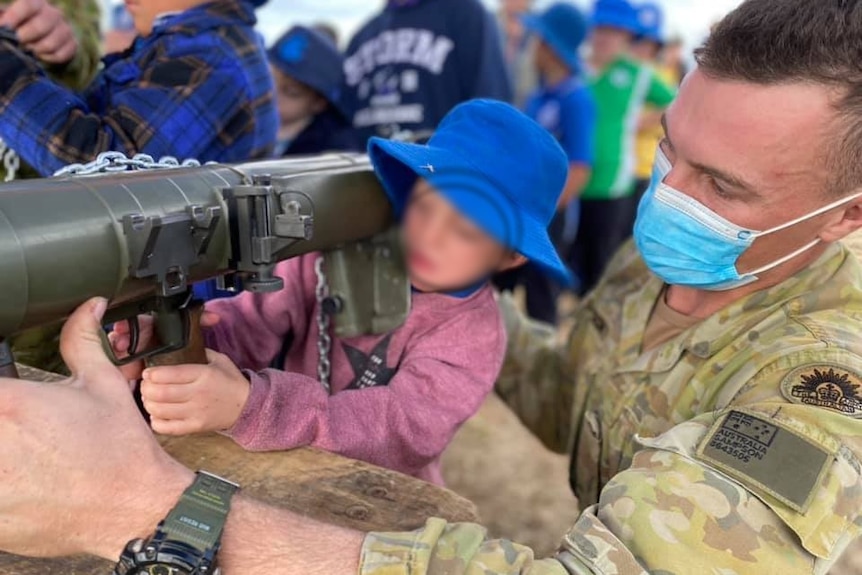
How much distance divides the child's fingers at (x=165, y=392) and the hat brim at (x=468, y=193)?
0.40 meters

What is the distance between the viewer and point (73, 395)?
0.87 meters

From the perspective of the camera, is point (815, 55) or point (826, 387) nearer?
point (826, 387)

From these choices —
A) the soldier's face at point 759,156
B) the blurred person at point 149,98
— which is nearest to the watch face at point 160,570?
the blurred person at point 149,98

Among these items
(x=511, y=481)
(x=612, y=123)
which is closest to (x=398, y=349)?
(x=511, y=481)

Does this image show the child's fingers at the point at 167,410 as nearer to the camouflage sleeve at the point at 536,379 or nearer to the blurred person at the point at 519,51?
the camouflage sleeve at the point at 536,379

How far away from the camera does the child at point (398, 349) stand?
0.88 m

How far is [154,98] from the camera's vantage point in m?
1.40

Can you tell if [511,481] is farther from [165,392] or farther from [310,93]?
[165,392]

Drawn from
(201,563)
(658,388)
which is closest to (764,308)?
(658,388)

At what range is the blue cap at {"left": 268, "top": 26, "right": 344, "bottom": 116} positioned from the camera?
2971 mm

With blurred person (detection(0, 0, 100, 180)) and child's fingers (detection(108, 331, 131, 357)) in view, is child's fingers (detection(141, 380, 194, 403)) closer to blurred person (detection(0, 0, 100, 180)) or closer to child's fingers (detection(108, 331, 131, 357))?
child's fingers (detection(108, 331, 131, 357))

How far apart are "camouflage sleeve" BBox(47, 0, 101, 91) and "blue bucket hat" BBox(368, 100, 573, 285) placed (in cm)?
→ 88

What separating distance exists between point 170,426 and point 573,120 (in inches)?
111

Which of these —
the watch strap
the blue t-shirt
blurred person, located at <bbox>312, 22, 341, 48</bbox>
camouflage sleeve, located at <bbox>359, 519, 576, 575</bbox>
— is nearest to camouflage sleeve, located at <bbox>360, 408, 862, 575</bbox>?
camouflage sleeve, located at <bbox>359, 519, 576, 575</bbox>
